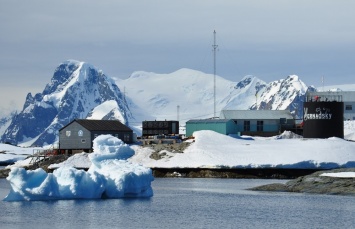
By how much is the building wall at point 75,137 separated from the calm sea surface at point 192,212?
42.4 meters

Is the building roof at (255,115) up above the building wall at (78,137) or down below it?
above

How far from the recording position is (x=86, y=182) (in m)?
63.0

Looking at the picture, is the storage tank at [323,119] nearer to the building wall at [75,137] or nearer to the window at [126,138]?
the window at [126,138]

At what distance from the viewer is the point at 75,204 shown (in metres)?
60.3

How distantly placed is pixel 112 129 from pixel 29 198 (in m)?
54.6

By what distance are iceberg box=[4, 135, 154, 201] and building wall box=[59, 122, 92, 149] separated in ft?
146

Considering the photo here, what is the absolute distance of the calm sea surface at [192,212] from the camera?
167ft

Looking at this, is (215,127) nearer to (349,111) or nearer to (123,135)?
(123,135)

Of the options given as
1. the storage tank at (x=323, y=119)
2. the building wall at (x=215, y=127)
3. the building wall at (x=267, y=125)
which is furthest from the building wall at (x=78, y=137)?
the storage tank at (x=323, y=119)

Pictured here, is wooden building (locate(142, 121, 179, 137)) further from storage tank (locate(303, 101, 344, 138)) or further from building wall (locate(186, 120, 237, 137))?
storage tank (locate(303, 101, 344, 138))

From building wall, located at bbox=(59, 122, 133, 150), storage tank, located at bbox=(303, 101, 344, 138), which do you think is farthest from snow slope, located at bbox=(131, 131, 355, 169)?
building wall, located at bbox=(59, 122, 133, 150)

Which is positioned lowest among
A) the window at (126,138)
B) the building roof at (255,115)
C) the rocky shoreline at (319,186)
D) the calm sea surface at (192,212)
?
the calm sea surface at (192,212)

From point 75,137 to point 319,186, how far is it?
1863 inches

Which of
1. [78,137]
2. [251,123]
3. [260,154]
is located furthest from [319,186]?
[251,123]
